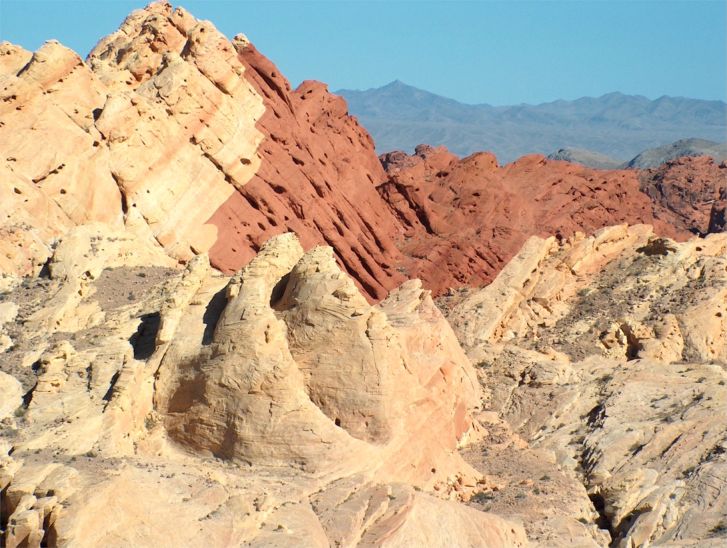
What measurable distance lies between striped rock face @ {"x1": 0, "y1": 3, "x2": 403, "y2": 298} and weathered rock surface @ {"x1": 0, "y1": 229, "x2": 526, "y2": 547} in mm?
8368

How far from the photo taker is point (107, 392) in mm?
28969

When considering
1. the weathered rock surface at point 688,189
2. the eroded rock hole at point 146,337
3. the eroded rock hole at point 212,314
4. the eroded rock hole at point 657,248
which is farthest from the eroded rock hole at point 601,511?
the weathered rock surface at point 688,189

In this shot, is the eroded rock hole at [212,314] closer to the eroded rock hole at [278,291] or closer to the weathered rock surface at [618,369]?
the eroded rock hole at [278,291]

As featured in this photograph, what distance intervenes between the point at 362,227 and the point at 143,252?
15.9 metres

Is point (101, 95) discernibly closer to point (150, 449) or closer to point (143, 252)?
point (143, 252)

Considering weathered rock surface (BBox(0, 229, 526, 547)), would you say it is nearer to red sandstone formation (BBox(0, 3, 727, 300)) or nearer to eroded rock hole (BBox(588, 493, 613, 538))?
eroded rock hole (BBox(588, 493, 613, 538))

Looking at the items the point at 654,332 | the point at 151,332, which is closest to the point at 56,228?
the point at 151,332

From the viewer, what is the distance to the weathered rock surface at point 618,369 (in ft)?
103

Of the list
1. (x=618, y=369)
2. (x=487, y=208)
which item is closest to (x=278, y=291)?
(x=618, y=369)

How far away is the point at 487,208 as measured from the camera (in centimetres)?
5594

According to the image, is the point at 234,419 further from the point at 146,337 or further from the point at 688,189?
the point at 688,189

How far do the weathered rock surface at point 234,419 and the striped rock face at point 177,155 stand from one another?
8.37 m

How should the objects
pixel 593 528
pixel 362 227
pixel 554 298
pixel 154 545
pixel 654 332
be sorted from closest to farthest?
pixel 154 545 < pixel 593 528 < pixel 654 332 < pixel 554 298 < pixel 362 227

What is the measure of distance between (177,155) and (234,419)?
19788 millimetres
